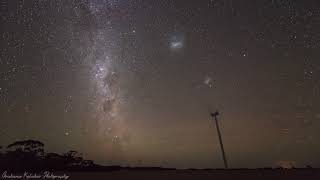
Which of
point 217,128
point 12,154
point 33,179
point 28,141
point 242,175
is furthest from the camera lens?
point 217,128

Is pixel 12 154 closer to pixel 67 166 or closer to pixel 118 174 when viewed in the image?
pixel 67 166

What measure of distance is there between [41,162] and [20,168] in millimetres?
3700

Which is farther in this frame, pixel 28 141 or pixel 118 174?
pixel 28 141

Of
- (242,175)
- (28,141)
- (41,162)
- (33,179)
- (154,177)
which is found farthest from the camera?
(28,141)

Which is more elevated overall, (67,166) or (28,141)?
(28,141)

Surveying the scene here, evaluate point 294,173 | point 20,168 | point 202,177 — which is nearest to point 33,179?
point 20,168

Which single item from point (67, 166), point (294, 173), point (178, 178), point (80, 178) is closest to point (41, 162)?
point (67, 166)

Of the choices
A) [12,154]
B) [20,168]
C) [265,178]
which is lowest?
[265,178]

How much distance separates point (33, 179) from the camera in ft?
86.3

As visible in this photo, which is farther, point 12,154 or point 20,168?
point 12,154

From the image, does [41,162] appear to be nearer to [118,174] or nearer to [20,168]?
[20,168]

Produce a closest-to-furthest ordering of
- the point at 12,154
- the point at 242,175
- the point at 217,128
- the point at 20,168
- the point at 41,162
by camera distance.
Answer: the point at 242,175 → the point at 20,168 → the point at 41,162 → the point at 12,154 → the point at 217,128

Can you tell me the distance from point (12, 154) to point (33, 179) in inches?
694

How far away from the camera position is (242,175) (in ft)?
106
